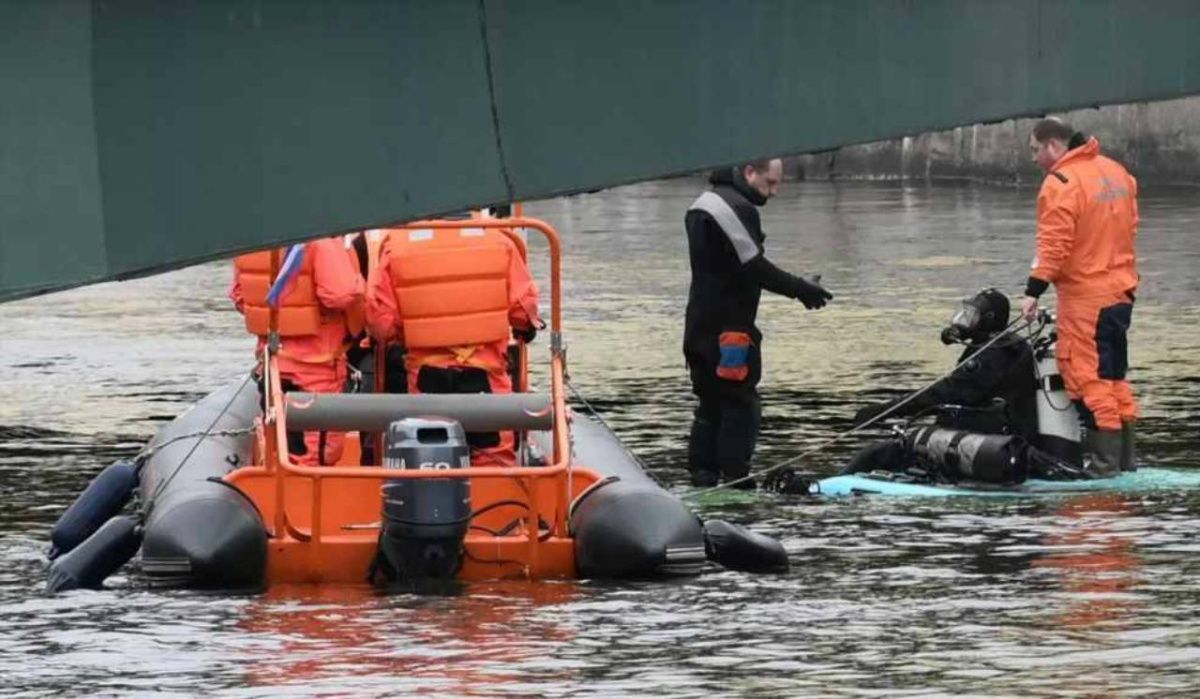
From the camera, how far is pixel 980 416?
16.6 m

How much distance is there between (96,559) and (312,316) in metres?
1.91

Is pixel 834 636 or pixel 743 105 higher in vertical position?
pixel 743 105

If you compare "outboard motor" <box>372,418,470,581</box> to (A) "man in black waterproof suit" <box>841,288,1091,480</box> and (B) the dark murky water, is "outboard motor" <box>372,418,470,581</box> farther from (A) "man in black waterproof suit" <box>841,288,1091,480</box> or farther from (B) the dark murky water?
(A) "man in black waterproof suit" <box>841,288,1091,480</box>

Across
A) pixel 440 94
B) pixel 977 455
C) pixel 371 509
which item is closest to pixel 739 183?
pixel 977 455

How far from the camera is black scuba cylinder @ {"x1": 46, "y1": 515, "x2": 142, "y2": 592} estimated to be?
13109 mm

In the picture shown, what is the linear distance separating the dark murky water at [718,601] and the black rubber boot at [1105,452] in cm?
57

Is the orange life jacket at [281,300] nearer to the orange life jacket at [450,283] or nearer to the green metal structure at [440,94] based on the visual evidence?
the orange life jacket at [450,283]

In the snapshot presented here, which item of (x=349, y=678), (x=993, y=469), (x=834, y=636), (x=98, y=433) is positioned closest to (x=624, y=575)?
(x=834, y=636)

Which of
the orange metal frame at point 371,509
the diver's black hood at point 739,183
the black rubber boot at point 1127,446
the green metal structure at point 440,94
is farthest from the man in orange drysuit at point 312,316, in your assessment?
the green metal structure at point 440,94

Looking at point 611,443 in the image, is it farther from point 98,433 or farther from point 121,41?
point 121,41

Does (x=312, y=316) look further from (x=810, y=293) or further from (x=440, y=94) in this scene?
(x=440, y=94)

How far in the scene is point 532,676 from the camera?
432 inches

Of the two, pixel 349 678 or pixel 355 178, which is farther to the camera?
pixel 349 678

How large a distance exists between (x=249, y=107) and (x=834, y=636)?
5.36 metres
